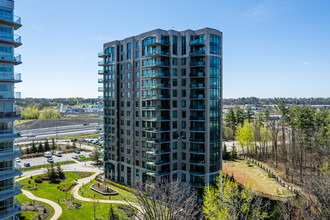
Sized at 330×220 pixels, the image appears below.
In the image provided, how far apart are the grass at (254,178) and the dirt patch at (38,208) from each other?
36705 mm

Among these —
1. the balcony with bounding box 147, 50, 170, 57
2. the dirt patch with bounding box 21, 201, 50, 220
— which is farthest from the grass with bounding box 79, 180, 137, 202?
the balcony with bounding box 147, 50, 170, 57

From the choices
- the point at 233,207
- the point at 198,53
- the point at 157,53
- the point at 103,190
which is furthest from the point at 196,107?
the point at 103,190

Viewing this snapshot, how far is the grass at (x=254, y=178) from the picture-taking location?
4822cm

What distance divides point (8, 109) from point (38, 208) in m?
23.2

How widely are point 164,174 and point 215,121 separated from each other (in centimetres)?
1564

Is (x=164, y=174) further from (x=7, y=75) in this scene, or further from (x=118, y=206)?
(x=7, y=75)

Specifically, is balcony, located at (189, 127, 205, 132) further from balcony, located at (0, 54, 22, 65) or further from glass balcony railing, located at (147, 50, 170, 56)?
balcony, located at (0, 54, 22, 65)

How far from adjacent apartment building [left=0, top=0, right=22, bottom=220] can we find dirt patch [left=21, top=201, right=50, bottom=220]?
34.9 ft

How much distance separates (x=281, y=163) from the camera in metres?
69.5

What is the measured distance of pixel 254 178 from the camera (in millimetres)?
57688

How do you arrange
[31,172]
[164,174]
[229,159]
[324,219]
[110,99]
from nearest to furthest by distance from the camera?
1. [324,219]
2. [164,174]
3. [110,99]
4. [31,172]
5. [229,159]

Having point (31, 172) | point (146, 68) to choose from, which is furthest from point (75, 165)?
point (146, 68)

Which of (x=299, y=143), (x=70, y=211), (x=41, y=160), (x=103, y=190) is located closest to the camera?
(x=70, y=211)

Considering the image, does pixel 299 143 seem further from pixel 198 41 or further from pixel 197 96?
pixel 198 41
